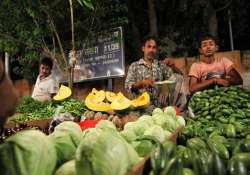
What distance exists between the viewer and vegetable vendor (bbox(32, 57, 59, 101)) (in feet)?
22.0

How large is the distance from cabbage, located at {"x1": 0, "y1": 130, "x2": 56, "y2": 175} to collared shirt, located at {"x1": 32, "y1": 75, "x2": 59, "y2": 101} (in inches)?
213

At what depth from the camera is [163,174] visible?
1543 mm

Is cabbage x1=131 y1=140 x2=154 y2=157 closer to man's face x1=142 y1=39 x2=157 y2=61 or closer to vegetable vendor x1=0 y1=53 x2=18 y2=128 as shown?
vegetable vendor x1=0 y1=53 x2=18 y2=128

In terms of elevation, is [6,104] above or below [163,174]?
above

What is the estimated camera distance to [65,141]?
5.41 ft

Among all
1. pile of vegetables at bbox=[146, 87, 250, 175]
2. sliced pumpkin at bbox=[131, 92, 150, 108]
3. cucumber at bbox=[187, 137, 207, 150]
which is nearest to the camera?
pile of vegetables at bbox=[146, 87, 250, 175]

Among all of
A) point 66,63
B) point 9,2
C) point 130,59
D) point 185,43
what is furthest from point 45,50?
point 185,43

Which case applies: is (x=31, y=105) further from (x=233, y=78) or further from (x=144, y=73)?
(x=233, y=78)

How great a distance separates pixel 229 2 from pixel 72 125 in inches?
267

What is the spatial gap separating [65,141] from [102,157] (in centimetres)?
35

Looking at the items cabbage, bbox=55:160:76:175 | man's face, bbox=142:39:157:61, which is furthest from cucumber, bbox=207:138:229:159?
man's face, bbox=142:39:157:61

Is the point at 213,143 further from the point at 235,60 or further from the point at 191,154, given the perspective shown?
the point at 235,60

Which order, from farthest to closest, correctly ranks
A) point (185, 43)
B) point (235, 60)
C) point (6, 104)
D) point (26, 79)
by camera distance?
1. point (26, 79)
2. point (185, 43)
3. point (235, 60)
4. point (6, 104)

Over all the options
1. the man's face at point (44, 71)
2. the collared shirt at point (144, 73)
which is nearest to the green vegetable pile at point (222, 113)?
the collared shirt at point (144, 73)
